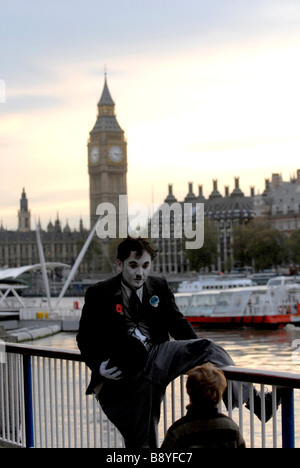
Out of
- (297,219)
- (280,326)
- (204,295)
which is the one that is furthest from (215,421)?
(297,219)

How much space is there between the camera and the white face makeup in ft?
11.8

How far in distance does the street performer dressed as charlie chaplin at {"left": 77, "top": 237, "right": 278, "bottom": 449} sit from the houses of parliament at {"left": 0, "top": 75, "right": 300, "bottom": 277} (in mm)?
84809

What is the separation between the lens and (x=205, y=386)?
3.01 m

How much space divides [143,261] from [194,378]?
0.76m

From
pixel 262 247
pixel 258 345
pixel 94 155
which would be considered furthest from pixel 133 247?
pixel 94 155

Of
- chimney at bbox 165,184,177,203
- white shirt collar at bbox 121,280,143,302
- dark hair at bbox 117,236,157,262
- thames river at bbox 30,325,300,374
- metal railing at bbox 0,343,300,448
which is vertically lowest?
thames river at bbox 30,325,300,374

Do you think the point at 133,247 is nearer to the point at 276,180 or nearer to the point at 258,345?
the point at 258,345

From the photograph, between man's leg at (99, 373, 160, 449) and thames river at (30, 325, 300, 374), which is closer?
man's leg at (99, 373, 160, 449)

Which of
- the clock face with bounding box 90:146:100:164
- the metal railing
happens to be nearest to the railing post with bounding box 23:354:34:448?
the metal railing

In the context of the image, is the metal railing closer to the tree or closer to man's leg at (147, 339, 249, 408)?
man's leg at (147, 339, 249, 408)

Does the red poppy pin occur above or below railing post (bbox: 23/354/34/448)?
above

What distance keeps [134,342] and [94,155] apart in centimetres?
13140

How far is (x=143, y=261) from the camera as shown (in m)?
3.63

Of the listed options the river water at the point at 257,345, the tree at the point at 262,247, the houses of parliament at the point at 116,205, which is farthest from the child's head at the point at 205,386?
the houses of parliament at the point at 116,205
